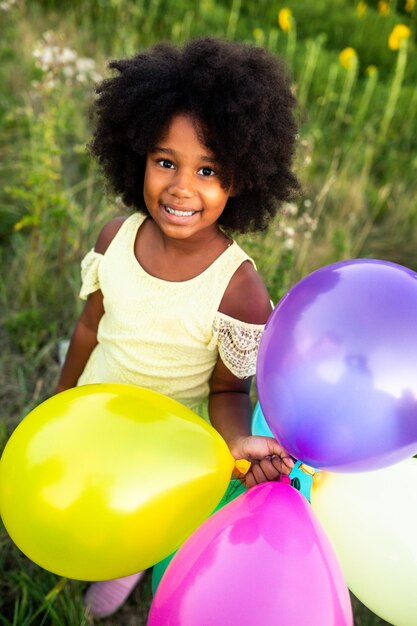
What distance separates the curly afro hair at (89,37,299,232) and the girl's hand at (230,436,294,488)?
470mm

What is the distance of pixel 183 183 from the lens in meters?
1.21

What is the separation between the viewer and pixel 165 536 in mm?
1055

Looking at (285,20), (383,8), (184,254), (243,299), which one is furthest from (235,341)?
(383,8)

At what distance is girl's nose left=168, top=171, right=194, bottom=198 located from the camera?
1208mm

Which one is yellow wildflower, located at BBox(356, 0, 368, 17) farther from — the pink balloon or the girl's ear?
the pink balloon

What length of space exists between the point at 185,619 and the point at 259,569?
0.12 m

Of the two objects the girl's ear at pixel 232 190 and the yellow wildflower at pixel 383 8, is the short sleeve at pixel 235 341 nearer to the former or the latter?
the girl's ear at pixel 232 190

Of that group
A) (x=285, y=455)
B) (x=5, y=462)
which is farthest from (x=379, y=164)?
(x=5, y=462)

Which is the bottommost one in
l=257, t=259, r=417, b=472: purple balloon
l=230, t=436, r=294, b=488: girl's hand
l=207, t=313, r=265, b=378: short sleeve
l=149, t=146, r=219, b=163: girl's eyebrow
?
l=230, t=436, r=294, b=488: girl's hand

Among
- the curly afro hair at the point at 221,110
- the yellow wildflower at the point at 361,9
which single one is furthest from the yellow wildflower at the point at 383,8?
the curly afro hair at the point at 221,110

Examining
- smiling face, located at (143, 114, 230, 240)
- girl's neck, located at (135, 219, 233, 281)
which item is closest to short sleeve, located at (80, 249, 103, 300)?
girl's neck, located at (135, 219, 233, 281)

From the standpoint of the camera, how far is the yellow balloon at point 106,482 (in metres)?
0.99

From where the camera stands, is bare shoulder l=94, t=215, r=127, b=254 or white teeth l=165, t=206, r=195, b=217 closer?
white teeth l=165, t=206, r=195, b=217

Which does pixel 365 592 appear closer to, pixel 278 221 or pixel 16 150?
pixel 278 221
